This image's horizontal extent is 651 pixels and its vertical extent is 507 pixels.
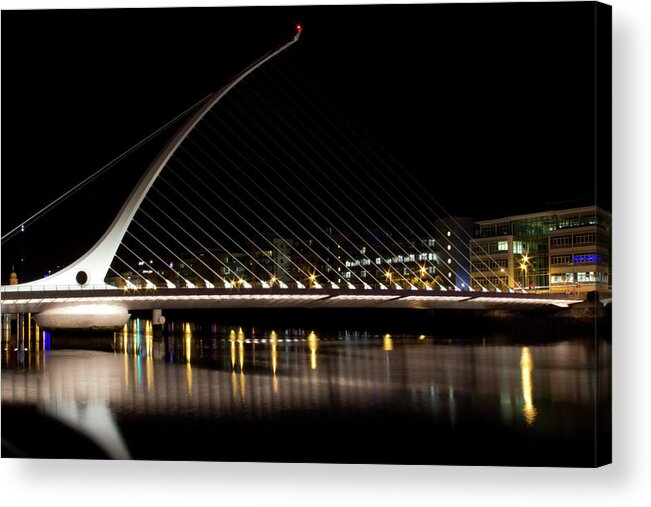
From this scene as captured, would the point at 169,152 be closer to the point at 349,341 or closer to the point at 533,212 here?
the point at 349,341

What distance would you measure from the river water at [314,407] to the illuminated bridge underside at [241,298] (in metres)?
3.32

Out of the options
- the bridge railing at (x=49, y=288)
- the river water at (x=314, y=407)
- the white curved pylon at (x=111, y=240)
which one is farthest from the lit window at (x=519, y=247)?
the bridge railing at (x=49, y=288)

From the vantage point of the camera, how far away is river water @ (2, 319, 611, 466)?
999 cm

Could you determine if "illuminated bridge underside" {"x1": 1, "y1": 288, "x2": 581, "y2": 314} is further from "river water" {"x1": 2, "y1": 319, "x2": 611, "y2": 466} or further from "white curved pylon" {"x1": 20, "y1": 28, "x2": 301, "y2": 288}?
"river water" {"x1": 2, "y1": 319, "x2": 611, "y2": 466}

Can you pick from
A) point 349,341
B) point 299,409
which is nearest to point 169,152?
point 349,341

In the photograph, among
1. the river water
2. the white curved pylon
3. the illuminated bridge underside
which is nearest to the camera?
the river water

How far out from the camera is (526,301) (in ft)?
108

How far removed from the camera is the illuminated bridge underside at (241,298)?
28.8m

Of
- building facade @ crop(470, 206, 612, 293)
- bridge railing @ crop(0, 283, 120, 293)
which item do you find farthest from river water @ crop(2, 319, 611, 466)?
building facade @ crop(470, 206, 612, 293)

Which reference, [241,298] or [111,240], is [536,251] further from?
[111,240]

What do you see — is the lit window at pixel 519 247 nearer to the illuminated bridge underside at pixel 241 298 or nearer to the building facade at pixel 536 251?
the building facade at pixel 536 251

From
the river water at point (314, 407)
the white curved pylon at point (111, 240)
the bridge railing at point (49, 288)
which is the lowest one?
the river water at point (314, 407)

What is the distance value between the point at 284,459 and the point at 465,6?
561 cm

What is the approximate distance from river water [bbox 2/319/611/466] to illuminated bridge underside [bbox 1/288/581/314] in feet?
10.9
